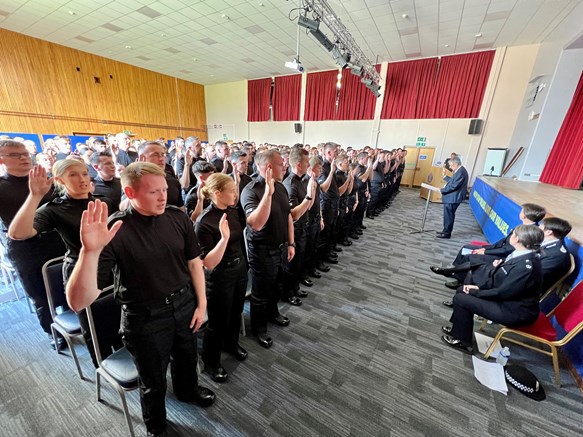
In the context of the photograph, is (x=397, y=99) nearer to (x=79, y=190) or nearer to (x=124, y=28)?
(x=124, y=28)

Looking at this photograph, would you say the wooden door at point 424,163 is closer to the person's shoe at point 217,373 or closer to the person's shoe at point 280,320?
the person's shoe at point 280,320

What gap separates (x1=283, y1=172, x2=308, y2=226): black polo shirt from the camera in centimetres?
250

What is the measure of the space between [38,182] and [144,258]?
41.3 inches

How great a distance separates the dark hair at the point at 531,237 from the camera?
6.15 ft

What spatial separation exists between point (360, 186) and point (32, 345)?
483 centimetres

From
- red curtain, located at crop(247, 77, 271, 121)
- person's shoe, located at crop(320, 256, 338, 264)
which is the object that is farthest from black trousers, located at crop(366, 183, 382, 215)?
red curtain, located at crop(247, 77, 271, 121)

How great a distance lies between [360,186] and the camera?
476 centimetres

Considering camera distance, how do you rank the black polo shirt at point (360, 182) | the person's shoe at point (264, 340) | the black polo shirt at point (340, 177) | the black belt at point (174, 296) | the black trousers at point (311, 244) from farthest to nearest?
the black polo shirt at point (360, 182)
the black polo shirt at point (340, 177)
the black trousers at point (311, 244)
the person's shoe at point (264, 340)
the black belt at point (174, 296)

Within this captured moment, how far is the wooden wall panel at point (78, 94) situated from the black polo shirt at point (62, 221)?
11.6 meters

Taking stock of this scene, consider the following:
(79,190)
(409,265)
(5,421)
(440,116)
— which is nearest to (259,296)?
(79,190)

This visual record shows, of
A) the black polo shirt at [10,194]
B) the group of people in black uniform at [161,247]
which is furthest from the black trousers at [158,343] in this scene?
the black polo shirt at [10,194]

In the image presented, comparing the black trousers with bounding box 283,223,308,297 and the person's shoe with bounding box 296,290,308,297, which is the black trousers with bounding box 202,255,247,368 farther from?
the person's shoe with bounding box 296,290,308,297

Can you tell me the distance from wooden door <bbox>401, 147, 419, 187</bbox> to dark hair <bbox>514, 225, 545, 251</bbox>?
9591mm

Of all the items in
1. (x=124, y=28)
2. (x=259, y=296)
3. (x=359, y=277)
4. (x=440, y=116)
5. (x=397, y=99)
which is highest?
(x=124, y=28)
